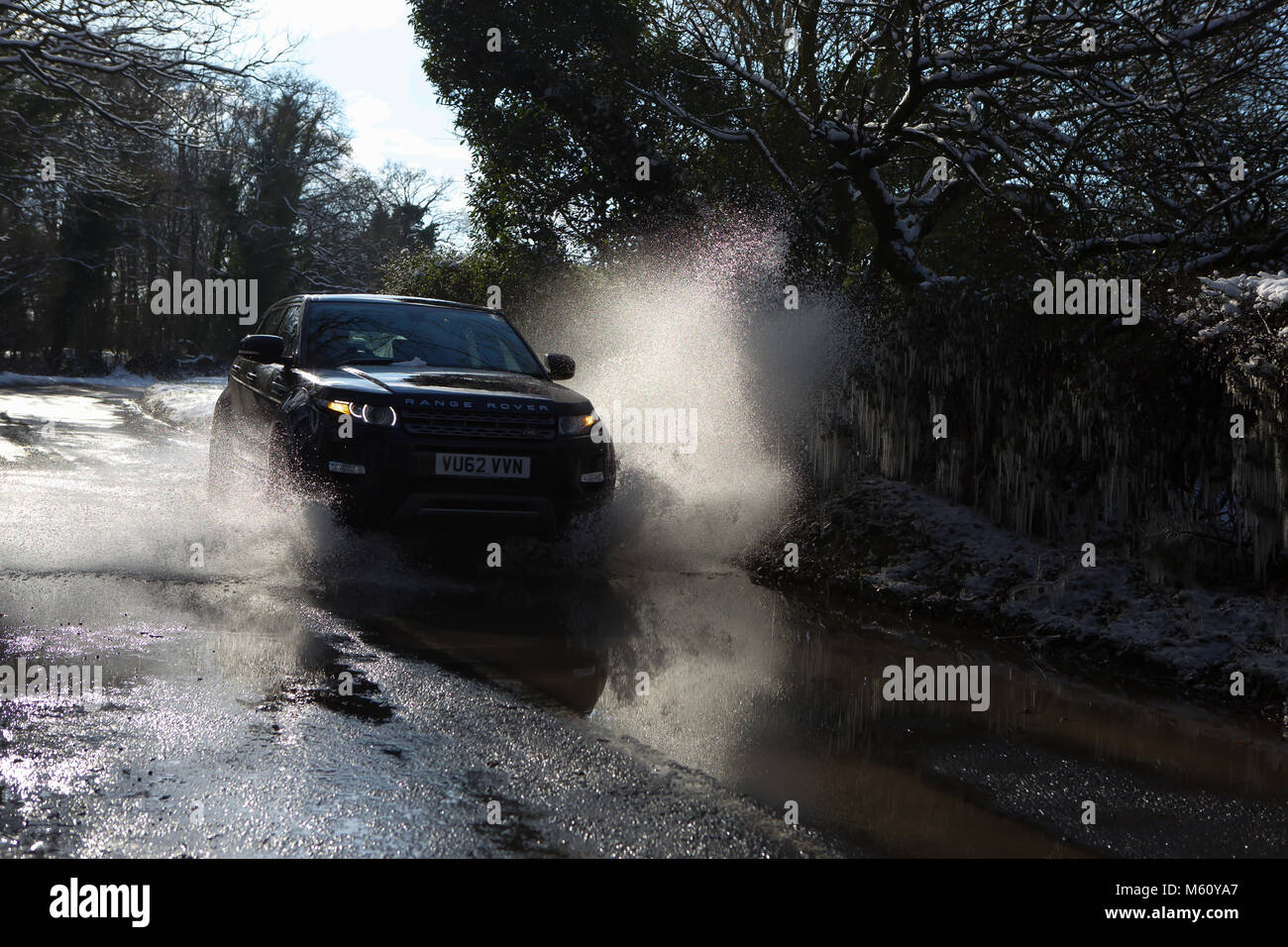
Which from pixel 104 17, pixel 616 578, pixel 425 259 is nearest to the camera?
pixel 616 578

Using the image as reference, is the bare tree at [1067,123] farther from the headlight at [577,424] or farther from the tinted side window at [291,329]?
the tinted side window at [291,329]

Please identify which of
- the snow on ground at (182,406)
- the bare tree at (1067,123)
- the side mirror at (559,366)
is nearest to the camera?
the side mirror at (559,366)

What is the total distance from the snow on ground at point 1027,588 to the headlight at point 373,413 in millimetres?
2755

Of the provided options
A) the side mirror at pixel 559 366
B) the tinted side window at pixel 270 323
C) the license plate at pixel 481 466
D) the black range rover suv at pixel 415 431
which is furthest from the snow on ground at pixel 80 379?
the license plate at pixel 481 466

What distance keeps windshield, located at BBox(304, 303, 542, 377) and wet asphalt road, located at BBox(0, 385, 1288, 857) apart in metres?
A: 1.37

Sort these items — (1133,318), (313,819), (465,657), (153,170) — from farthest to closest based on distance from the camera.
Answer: (153,170), (1133,318), (465,657), (313,819)

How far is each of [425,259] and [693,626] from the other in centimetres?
1833

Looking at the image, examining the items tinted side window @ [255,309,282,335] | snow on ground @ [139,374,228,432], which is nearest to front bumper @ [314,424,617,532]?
tinted side window @ [255,309,282,335]

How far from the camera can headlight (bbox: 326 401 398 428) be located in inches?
282

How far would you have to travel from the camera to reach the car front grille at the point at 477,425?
7.18m

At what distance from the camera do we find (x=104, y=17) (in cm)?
2139

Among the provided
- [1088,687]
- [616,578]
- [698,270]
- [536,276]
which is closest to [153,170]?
[536,276]

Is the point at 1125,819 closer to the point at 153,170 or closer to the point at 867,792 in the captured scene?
the point at 867,792

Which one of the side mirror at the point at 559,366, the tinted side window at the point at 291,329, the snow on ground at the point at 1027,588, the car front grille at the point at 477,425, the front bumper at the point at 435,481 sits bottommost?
the snow on ground at the point at 1027,588
